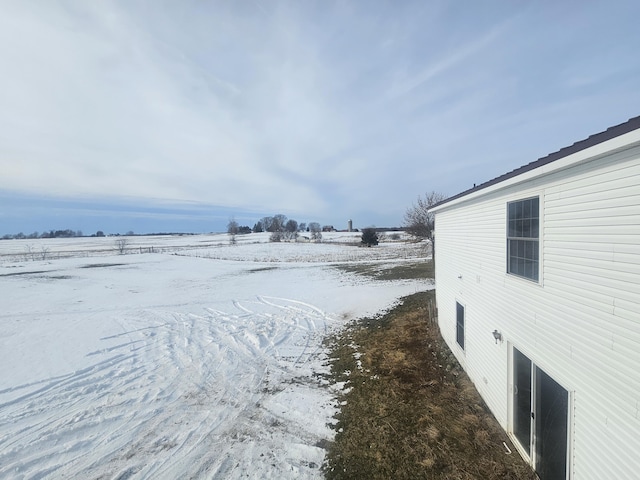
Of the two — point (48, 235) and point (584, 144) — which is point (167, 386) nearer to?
point (584, 144)

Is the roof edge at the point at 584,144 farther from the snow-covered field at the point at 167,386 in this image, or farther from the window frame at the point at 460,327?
the snow-covered field at the point at 167,386

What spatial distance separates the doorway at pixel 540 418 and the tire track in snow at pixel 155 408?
4287mm

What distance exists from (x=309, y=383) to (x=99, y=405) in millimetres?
4630

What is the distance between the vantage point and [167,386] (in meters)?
6.96

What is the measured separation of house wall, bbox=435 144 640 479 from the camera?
8.56 ft

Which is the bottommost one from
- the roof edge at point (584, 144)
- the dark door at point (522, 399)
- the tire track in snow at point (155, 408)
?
the tire track in snow at point (155, 408)

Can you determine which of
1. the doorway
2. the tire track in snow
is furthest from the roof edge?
the tire track in snow

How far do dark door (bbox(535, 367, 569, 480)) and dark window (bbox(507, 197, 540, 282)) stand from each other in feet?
4.87

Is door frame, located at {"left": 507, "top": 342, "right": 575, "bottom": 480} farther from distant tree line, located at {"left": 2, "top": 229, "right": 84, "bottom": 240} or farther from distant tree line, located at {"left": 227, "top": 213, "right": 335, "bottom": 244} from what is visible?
distant tree line, located at {"left": 2, "top": 229, "right": 84, "bottom": 240}

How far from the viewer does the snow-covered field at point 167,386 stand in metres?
4.65

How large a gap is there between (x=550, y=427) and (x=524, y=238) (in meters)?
2.65

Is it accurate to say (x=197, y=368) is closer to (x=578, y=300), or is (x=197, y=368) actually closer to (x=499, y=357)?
(x=499, y=357)

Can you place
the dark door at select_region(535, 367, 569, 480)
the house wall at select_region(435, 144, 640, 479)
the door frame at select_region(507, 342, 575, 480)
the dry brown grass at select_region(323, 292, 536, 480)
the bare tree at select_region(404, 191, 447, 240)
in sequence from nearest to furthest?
the house wall at select_region(435, 144, 640, 479) < the door frame at select_region(507, 342, 575, 480) < the dark door at select_region(535, 367, 569, 480) < the dry brown grass at select_region(323, 292, 536, 480) < the bare tree at select_region(404, 191, 447, 240)

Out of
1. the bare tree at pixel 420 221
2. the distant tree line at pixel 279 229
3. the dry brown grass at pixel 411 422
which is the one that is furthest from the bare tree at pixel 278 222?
the dry brown grass at pixel 411 422
